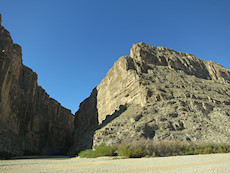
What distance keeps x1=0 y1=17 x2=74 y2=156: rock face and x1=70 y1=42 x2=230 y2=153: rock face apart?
883cm

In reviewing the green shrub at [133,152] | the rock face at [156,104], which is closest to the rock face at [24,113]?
the rock face at [156,104]

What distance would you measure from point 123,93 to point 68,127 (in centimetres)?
3513

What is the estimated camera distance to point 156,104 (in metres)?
27.1

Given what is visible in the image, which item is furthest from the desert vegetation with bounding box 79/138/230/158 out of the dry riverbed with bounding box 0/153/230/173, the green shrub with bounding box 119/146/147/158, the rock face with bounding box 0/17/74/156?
the rock face with bounding box 0/17/74/156

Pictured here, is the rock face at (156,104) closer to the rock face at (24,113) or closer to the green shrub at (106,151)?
the green shrub at (106,151)

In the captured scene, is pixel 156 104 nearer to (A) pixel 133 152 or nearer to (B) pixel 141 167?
(A) pixel 133 152

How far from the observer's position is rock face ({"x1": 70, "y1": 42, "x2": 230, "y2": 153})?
21688mm

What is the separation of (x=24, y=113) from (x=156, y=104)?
30208mm

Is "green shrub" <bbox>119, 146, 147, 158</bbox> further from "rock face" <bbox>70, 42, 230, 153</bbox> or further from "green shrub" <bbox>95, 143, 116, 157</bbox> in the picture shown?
"rock face" <bbox>70, 42, 230, 153</bbox>

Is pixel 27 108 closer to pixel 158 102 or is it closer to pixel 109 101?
pixel 109 101

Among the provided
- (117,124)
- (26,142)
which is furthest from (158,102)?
(26,142)

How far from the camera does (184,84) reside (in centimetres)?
3456

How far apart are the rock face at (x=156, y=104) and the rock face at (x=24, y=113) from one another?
8.83 metres

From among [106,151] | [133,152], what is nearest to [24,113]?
[106,151]
